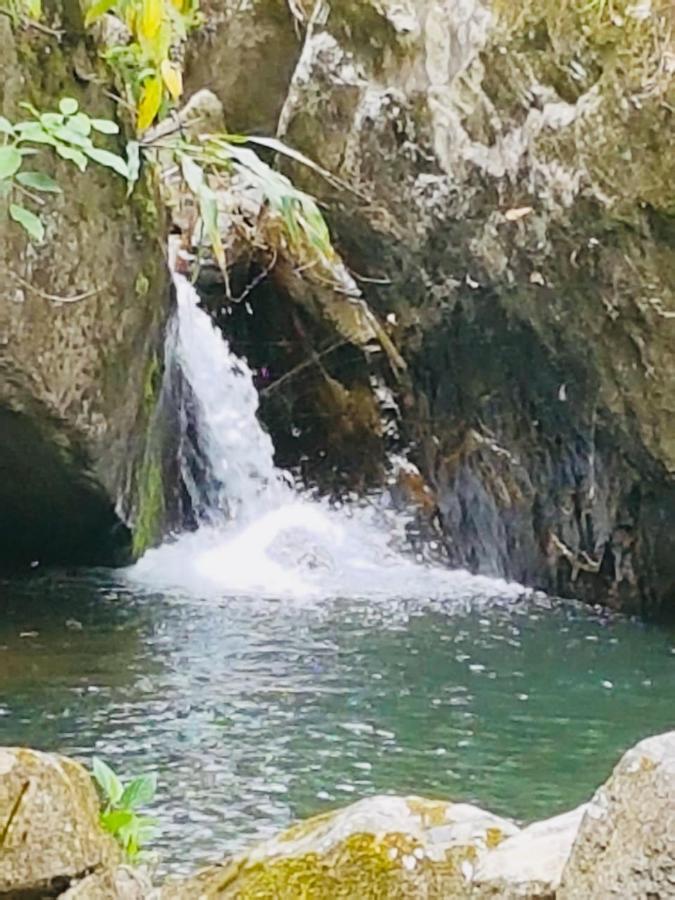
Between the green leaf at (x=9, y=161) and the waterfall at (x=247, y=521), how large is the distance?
604 centimetres

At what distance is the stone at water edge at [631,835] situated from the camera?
5.72 ft

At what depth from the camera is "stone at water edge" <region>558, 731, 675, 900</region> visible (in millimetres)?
1742

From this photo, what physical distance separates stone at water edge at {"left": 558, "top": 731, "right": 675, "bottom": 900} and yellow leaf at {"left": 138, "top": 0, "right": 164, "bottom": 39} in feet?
4.07

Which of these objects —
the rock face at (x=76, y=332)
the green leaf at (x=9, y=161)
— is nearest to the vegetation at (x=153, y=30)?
the green leaf at (x=9, y=161)

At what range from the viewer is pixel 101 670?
558 cm

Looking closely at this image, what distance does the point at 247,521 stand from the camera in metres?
9.52

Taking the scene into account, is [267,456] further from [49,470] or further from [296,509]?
[49,470]

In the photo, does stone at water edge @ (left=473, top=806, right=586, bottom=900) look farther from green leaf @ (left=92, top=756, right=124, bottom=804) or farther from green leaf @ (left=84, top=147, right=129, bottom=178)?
green leaf @ (left=84, top=147, right=129, bottom=178)

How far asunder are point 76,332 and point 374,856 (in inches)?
179

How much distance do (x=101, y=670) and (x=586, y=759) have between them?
6.67 ft

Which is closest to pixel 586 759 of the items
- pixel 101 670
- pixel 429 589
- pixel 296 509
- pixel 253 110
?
pixel 101 670

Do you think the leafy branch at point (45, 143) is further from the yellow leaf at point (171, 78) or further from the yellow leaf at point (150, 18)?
the yellow leaf at point (171, 78)

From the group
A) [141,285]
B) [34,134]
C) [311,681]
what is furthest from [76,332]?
[34,134]

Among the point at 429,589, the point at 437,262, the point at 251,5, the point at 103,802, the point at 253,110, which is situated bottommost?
the point at 429,589
